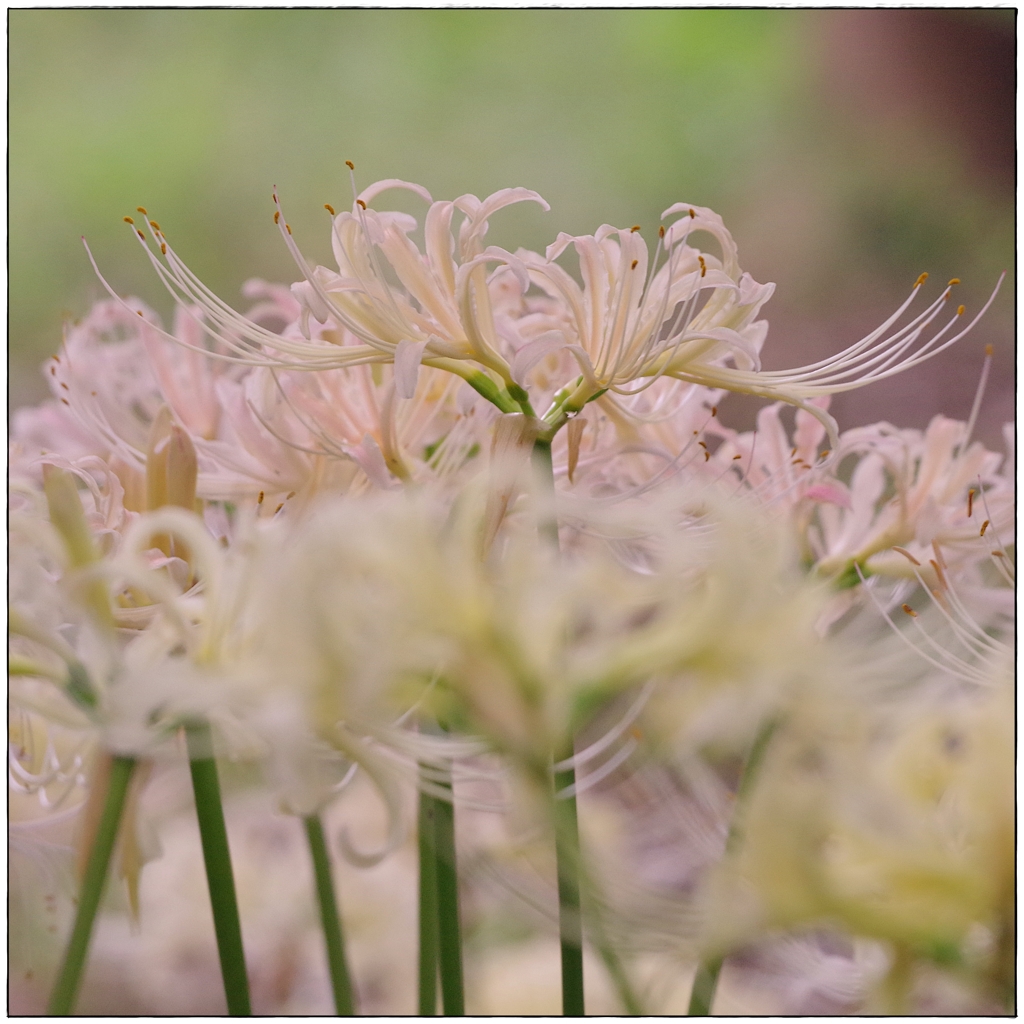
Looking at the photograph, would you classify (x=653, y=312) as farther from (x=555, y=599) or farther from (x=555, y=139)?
(x=555, y=139)

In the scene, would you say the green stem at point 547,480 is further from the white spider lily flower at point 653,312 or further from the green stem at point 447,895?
the green stem at point 447,895

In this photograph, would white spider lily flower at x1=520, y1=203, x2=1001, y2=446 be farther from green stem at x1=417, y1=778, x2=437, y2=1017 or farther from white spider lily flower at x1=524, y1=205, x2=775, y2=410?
green stem at x1=417, y1=778, x2=437, y2=1017

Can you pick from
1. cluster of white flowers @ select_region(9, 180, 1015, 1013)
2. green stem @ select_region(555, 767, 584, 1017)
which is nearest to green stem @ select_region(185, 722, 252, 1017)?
cluster of white flowers @ select_region(9, 180, 1015, 1013)

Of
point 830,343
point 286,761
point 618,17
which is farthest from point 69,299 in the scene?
point 286,761

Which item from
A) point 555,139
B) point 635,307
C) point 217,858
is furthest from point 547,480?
point 555,139

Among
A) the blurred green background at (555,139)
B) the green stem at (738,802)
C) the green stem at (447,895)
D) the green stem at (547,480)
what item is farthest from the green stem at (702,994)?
the blurred green background at (555,139)

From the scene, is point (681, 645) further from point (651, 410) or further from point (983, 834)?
point (651, 410)

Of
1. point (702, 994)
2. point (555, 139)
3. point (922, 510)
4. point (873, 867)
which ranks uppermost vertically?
point (555, 139)
